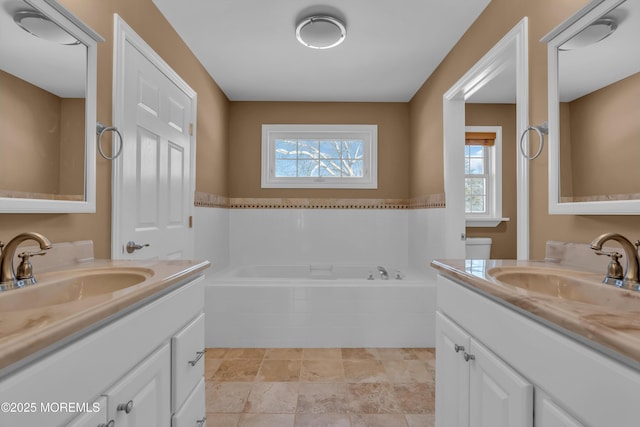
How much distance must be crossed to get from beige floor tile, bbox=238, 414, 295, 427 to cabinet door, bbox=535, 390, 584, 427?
1.25 meters

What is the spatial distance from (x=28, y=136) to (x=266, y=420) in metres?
1.60

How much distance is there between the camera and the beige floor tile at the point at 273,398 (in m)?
1.76

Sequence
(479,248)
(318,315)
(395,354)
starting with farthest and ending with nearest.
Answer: (479,248)
(318,315)
(395,354)

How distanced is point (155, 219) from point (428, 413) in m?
1.91

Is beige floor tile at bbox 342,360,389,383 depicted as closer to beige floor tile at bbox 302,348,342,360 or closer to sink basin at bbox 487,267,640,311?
beige floor tile at bbox 302,348,342,360

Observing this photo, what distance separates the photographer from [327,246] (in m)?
3.63

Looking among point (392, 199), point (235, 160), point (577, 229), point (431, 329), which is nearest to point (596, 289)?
point (577, 229)

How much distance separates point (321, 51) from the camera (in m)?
2.57

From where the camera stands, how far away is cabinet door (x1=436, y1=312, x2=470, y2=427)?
3.60 ft

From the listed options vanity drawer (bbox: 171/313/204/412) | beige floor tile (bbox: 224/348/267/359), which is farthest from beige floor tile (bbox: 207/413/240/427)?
beige floor tile (bbox: 224/348/267/359)

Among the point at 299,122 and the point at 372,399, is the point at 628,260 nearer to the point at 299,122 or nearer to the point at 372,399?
the point at 372,399

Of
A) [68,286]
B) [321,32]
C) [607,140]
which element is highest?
[321,32]

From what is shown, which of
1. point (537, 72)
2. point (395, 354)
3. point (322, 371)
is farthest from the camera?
point (395, 354)

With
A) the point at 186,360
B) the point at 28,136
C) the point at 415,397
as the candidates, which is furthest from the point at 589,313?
the point at 28,136
